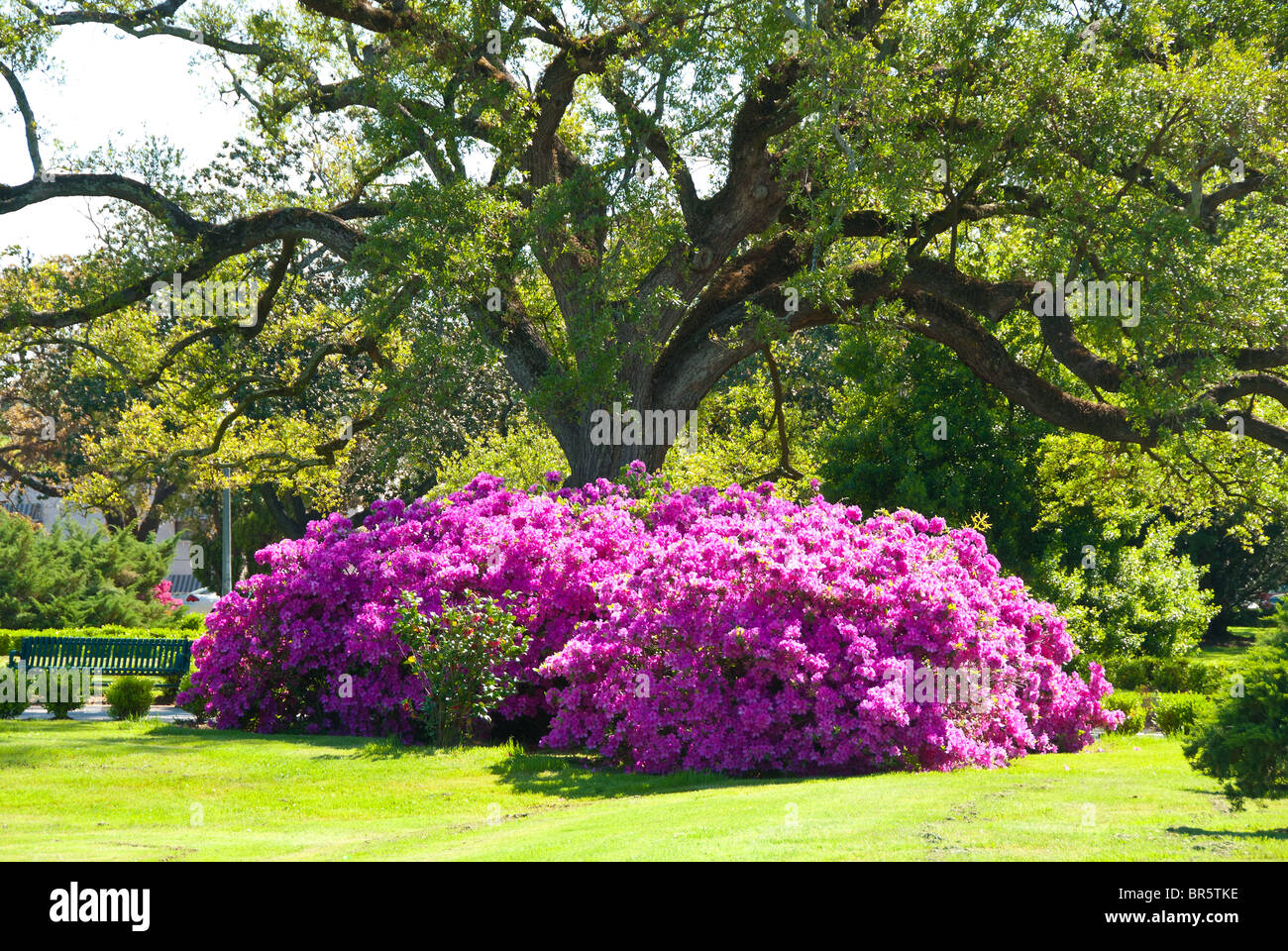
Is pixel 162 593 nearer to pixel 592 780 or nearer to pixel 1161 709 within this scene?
pixel 592 780

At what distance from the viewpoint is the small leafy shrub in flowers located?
469 inches

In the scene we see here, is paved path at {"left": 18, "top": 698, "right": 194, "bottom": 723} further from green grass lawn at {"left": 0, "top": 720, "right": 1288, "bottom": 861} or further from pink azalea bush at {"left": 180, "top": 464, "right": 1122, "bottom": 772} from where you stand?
green grass lawn at {"left": 0, "top": 720, "right": 1288, "bottom": 861}

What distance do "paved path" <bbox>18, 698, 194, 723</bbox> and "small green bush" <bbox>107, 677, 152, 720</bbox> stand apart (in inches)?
13.0

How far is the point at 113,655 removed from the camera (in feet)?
60.6

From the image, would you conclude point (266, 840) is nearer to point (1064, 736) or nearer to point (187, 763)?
point (187, 763)

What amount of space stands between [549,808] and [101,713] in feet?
35.1

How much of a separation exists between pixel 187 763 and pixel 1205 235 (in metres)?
12.3

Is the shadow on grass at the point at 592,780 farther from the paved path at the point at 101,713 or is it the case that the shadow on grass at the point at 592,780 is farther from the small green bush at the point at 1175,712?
the paved path at the point at 101,713

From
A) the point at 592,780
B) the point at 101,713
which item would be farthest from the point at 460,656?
the point at 101,713

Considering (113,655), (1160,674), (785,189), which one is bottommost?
(1160,674)

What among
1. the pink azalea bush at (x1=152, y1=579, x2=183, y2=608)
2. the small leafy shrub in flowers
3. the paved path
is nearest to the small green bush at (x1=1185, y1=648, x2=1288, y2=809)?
the small leafy shrub in flowers

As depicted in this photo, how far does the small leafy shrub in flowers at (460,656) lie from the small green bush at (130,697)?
5193 millimetres

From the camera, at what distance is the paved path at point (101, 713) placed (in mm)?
16016

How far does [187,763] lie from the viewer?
11.1m
